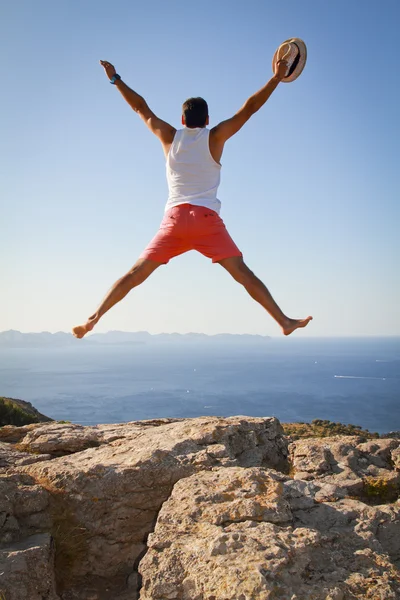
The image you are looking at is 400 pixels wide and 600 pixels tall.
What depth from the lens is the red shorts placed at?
4.90 meters

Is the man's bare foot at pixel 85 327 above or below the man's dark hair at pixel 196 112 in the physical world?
below

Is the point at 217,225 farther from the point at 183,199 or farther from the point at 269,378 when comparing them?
the point at 269,378

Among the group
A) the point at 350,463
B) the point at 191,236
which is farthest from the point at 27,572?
the point at 191,236

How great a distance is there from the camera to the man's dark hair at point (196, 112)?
506cm

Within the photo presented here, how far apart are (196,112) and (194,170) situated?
2.21ft

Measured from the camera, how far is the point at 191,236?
196 inches

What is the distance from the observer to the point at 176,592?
2.73 m

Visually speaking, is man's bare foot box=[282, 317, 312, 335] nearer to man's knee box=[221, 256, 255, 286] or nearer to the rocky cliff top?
man's knee box=[221, 256, 255, 286]

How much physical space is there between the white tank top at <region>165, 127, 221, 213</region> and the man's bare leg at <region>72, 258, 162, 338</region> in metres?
0.71

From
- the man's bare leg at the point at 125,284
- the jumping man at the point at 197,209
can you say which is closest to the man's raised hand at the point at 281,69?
the jumping man at the point at 197,209

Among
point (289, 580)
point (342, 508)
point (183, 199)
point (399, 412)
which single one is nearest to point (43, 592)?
point (289, 580)

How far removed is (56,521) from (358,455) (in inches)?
123

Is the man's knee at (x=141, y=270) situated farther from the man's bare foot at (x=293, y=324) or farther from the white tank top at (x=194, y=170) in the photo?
the man's bare foot at (x=293, y=324)

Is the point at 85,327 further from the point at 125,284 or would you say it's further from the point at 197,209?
the point at 197,209
